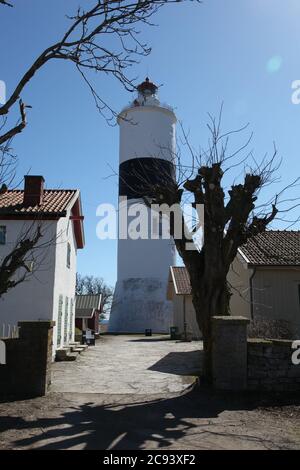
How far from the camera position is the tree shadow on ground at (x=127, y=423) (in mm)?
5918

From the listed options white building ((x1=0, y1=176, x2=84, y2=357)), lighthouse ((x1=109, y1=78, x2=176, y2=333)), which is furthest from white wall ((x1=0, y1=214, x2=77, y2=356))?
lighthouse ((x1=109, y1=78, x2=176, y2=333))

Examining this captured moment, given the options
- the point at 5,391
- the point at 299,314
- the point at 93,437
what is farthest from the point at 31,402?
the point at 299,314

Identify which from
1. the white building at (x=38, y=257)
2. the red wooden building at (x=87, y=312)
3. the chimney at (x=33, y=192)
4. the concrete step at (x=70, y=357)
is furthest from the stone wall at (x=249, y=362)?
the red wooden building at (x=87, y=312)

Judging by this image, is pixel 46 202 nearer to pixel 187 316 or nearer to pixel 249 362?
pixel 249 362

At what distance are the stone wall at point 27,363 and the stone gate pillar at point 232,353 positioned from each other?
3367mm

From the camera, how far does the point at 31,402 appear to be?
8.27m

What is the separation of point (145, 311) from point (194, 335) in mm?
9218

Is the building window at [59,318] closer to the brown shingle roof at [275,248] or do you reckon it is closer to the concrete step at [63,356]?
the concrete step at [63,356]

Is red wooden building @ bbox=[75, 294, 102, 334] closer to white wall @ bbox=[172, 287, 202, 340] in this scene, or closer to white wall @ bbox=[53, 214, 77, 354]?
white wall @ bbox=[172, 287, 202, 340]

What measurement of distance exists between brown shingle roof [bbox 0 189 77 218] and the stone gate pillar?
26.2 ft

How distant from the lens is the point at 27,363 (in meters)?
8.80

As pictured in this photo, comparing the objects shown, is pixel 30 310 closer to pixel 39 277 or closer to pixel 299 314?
pixel 39 277

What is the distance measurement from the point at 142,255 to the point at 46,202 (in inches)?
860
